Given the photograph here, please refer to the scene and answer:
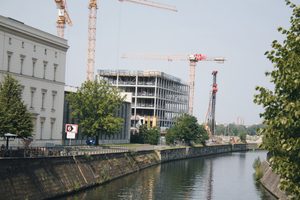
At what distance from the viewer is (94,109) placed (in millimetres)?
65125

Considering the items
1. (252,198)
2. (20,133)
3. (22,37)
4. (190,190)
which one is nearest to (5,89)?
(20,133)

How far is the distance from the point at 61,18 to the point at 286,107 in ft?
447

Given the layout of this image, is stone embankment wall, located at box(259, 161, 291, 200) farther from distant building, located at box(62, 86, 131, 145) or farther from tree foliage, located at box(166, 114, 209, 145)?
tree foliage, located at box(166, 114, 209, 145)

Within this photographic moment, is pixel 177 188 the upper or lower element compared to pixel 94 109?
lower

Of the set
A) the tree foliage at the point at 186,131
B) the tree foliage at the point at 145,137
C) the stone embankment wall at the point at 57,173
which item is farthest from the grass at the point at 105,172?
the tree foliage at the point at 186,131

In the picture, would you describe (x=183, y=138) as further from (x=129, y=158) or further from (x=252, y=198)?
(x=252, y=198)

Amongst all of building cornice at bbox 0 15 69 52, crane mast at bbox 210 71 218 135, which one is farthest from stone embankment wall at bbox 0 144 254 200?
crane mast at bbox 210 71 218 135

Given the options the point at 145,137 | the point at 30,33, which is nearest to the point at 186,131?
the point at 145,137

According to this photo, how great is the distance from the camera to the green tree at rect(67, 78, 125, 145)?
63.5m

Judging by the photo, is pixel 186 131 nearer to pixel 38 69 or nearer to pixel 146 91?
pixel 146 91

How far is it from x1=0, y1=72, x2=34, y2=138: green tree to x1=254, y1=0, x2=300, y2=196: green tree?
1123 inches

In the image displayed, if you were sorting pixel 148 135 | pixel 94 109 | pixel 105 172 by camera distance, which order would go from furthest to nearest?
→ pixel 148 135
pixel 94 109
pixel 105 172

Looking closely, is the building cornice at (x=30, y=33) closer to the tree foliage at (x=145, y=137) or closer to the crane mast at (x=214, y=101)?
the tree foliage at (x=145, y=137)

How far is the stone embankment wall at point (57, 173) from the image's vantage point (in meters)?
30.9
